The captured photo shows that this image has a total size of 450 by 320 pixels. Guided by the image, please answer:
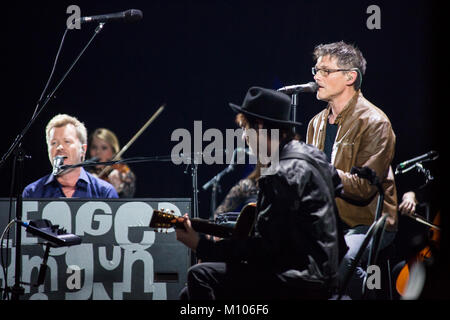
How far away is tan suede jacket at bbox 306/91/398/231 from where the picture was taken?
152 inches

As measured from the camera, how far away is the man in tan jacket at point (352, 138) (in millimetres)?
3836

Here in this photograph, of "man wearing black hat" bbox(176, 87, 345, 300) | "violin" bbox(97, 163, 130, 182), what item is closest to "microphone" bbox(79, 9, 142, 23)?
"man wearing black hat" bbox(176, 87, 345, 300)

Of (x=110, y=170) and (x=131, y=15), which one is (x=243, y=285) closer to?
(x=131, y=15)

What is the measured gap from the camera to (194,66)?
5.86 metres

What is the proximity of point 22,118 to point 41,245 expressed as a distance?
2561 mm

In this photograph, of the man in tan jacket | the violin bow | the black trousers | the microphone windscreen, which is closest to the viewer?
the black trousers

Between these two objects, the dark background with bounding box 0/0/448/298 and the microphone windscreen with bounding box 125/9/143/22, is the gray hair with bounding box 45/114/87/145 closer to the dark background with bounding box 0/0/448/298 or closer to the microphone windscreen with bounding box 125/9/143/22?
the dark background with bounding box 0/0/448/298

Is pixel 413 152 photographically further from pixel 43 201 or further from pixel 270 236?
pixel 43 201

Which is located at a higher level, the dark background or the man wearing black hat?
the dark background

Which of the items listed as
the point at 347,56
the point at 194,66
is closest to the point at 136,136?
the point at 194,66

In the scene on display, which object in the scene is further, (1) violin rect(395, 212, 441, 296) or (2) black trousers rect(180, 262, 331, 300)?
(1) violin rect(395, 212, 441, 296)

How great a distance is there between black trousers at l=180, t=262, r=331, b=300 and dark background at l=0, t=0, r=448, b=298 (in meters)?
2.20

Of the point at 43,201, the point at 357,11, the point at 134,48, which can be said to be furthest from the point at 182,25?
the point at 43,201
